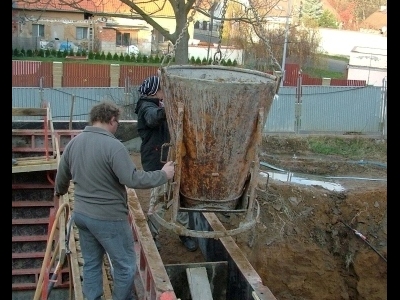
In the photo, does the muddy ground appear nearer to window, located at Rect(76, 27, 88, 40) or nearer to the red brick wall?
window, located at Rect(76, 27, 88, 40)

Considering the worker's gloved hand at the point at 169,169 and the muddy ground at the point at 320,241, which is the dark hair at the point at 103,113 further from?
the muddy ground at the point at 320,241

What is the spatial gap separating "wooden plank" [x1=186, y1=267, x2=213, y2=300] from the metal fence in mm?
11291

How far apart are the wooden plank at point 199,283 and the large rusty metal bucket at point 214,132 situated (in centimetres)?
111

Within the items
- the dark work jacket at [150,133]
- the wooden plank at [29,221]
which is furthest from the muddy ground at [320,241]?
the dark work jacket at [150,133]

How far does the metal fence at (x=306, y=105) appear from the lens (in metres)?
16.9

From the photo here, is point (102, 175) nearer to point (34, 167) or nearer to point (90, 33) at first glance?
point (34, 167)

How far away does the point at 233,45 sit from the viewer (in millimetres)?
32438

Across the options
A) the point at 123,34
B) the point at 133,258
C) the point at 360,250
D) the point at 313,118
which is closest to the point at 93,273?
the point at 133,258

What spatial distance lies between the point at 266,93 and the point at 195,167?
0.85 m

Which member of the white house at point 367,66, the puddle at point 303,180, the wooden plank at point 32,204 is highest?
the white house at point 367,66

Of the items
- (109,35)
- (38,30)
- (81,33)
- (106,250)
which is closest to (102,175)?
(106,250)

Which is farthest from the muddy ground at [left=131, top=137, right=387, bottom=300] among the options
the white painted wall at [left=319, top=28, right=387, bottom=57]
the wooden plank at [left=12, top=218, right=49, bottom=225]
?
the white painted wall at [left=319, top=28, right=387, bottom=57]

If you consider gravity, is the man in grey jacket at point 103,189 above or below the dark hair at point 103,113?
below
